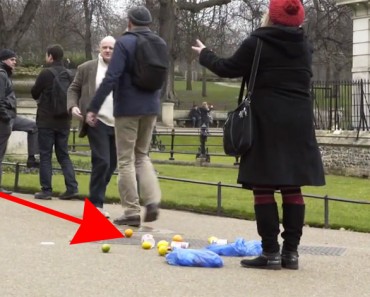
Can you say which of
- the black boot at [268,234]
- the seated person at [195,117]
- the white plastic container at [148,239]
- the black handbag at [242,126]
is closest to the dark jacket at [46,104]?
the white plastic container at [148,239]

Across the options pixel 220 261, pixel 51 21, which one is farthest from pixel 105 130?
pixel 51 21

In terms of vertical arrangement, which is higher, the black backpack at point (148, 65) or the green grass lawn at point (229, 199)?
the black backpack at point (148, 65)

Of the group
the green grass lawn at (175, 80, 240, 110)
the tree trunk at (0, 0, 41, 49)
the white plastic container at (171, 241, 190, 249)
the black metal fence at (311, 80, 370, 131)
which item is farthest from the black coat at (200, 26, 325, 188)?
the green grass lawn at (175, 80, 240, 110)

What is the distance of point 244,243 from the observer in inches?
281

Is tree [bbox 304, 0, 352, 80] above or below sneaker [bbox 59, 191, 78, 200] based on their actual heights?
above

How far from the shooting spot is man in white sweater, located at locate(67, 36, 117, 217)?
9172mm

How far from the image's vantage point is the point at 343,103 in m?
19.9

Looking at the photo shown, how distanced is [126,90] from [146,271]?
89.4 inches

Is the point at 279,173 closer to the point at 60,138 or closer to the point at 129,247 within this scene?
the point at 129,247

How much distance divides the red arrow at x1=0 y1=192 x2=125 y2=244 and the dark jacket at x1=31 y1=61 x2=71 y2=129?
3.84 ft

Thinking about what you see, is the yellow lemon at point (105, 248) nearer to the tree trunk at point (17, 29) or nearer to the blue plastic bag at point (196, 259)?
the blue plastic bag at point (196, 259)

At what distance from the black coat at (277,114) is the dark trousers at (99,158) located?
9.93 feet

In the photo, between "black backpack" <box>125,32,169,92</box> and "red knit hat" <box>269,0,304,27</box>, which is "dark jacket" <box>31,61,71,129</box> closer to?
"black backpack" <box>125,32,169,92</box>

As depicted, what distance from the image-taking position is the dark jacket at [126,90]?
26.0 feet
